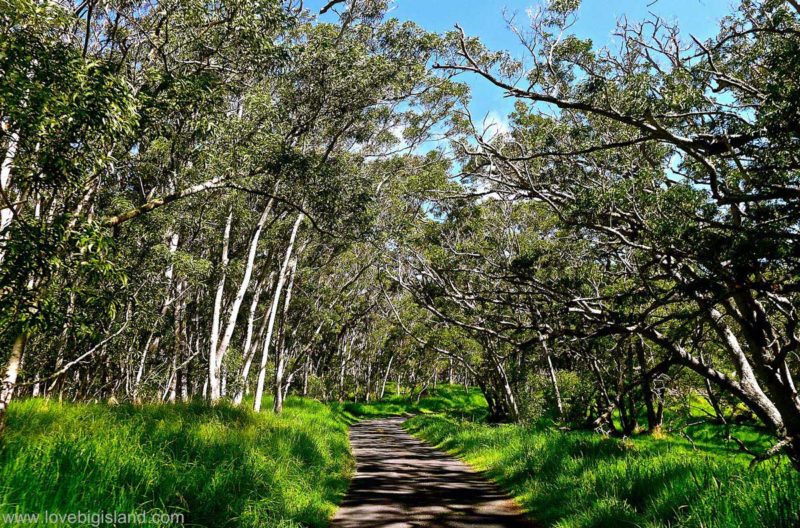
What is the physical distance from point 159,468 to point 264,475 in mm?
1638

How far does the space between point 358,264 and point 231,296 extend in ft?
27.0

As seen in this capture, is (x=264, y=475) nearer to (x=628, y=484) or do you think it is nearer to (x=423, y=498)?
(x=423, y=498)

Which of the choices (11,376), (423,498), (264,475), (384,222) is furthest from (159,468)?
(384,222)

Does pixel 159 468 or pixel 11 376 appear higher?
pixel 11 376

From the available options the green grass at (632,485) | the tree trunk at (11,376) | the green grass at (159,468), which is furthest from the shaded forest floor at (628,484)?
the tree trunk at (11,376)

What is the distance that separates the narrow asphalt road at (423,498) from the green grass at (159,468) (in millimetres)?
503

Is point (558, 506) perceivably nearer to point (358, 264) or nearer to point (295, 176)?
point (295, 176)

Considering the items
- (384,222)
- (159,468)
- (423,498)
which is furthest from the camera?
(384,222)

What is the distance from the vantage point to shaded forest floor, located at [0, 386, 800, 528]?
3.96 metres

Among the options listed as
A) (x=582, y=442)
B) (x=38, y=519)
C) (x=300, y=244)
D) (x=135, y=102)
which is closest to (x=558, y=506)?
(x=582, y=442)

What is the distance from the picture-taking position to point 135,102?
253 inches

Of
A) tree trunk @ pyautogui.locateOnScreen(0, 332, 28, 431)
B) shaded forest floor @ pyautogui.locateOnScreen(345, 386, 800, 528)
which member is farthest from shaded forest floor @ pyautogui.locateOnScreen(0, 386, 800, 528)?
tree trunk @ pyautogui.locateOnScreen(0, 332, 28, 431)

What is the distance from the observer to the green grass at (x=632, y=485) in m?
4.09

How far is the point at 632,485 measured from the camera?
20.4 feet
